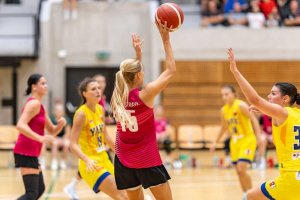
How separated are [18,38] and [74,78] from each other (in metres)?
1.97

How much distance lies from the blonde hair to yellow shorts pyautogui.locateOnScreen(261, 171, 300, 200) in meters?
1.40

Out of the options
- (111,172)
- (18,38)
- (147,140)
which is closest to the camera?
(147,140)

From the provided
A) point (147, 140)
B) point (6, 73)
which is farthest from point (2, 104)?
point (147, 140)

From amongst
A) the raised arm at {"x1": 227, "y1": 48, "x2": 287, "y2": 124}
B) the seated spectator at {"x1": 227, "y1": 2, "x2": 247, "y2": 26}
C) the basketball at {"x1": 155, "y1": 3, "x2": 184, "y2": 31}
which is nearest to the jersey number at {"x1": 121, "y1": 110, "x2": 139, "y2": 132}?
the basketball at {"x1": 155, "y1": 3, "x2": 184, "y2": 31}

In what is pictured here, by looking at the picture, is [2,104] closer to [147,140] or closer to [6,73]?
[6,73]

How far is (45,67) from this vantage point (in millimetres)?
17516

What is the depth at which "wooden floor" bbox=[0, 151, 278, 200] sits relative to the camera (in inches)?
415

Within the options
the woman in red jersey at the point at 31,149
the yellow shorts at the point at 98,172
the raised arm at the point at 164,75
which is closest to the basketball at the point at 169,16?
the raised arm at the point at 164,75

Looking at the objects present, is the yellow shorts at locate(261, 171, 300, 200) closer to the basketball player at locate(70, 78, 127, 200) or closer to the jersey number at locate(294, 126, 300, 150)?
the jersey number at locate(294, 126, 300, 150)

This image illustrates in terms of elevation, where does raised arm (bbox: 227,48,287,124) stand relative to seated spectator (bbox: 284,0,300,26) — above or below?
below

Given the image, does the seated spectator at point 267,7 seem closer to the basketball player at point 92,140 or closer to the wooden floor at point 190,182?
the wooden floor at point 190,182

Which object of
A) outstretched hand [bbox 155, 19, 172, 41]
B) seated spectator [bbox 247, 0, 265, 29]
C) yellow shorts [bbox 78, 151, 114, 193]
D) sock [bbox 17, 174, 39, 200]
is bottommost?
sock [bbox 17, 174, 39, 200]

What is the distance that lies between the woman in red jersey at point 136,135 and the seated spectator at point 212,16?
12408mm

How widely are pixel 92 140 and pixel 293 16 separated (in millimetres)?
12020
